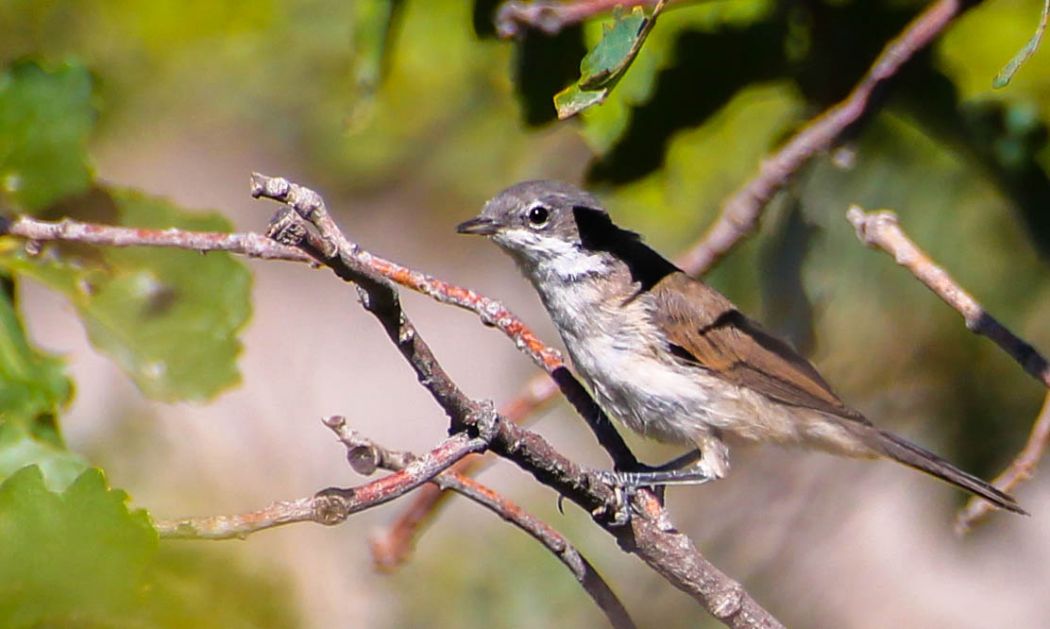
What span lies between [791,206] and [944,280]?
3.28 feet

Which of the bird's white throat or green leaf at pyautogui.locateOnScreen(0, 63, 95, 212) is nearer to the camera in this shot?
green leaf at pyautogui.locateOnScreen(0, 63, 95, 212)

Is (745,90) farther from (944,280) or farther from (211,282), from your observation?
(211,282)

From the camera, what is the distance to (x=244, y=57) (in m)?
5.37

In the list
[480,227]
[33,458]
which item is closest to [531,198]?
[480,227]

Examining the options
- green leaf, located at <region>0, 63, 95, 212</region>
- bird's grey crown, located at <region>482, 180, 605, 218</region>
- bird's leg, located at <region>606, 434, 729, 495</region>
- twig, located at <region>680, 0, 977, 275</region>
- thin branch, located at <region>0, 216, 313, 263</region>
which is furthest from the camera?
bird's grey crown, located at <region>482, 180, 605, 218</region>

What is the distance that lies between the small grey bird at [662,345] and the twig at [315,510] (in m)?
1.81

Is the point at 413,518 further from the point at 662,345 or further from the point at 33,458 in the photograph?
the point at 662,345

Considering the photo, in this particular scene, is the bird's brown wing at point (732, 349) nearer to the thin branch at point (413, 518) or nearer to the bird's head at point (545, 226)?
the bird's head at point (545, 226)

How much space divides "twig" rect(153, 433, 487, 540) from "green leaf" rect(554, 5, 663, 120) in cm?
59

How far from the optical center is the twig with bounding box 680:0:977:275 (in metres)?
2.90

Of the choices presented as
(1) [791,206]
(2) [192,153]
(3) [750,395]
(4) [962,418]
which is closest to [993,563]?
(4) [962,418]

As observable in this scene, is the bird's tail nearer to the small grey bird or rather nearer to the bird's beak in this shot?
the small grey bird

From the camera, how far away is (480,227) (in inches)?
141

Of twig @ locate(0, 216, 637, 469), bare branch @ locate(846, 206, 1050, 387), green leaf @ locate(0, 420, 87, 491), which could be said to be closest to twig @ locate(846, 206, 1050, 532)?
bare branch @ locate(846, 206, 1050, 387)
